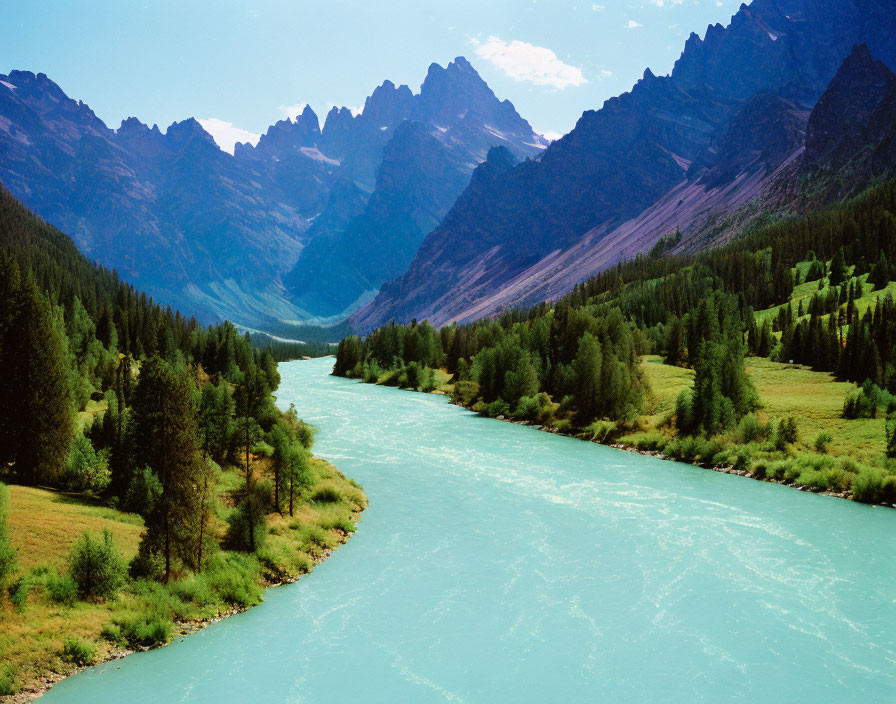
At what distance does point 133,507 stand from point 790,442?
5068cm

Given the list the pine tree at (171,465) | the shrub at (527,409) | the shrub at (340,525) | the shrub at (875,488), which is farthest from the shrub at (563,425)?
the pine tree at (171,465)

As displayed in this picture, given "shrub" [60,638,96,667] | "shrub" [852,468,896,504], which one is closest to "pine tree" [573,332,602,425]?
"shrub" [852,468,896,504]

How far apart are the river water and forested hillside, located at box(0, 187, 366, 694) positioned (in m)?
1.43

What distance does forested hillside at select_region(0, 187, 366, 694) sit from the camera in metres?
21.6

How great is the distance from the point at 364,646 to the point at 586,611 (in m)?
9.81

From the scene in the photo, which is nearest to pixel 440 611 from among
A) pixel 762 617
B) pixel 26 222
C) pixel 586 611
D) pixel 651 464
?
pixel 586 611

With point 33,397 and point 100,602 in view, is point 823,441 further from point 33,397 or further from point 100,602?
point 33,397

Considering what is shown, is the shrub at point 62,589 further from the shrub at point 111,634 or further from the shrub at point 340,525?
the shrub at point 340,525

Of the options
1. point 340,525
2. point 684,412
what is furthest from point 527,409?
point 340,525

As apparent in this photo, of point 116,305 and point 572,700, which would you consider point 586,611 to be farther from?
point 116,305

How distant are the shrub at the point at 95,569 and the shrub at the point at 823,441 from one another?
51.9 metres

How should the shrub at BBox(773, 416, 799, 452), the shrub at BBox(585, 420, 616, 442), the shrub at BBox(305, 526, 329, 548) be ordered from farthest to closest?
the shrub at BBox(585, 420, 616, 442)
the shrub at BBox(773, 416, 799, 452)
the shrub at BBox(305, 526, 329, 548)

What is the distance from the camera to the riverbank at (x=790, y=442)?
46281 mm

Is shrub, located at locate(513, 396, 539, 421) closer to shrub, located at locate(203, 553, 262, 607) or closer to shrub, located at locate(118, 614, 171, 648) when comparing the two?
shrub, located at locate(203, 553, 262, 607)
